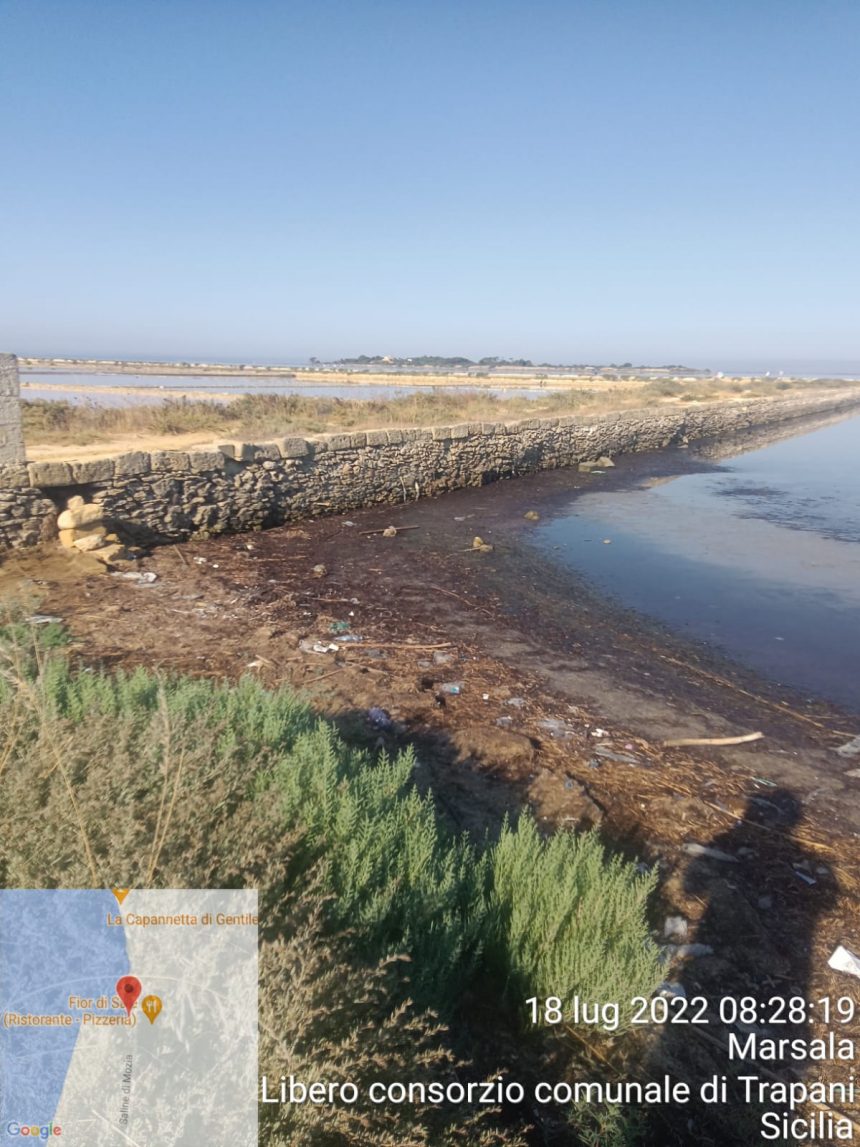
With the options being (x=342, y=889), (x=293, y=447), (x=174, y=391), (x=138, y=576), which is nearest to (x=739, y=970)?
(x=342, y=889)

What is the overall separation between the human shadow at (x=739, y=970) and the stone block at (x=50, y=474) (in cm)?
787

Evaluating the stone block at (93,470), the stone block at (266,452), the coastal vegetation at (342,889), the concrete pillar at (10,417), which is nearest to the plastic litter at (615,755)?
the coastal vegetation at (342,889)

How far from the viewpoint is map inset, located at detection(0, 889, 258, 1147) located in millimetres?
1488

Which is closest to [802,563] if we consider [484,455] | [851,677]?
[851,677]

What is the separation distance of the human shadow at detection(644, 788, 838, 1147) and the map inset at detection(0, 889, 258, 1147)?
1.54 meters

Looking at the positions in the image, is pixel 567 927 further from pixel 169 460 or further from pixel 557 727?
pixel 169 460

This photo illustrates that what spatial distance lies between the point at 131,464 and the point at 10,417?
146cm

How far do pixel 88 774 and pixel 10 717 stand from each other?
0.54 metres

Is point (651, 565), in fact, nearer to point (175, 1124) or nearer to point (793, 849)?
point (793, 849)

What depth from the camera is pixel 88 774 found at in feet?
7.70

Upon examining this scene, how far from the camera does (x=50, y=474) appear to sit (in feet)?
26.3

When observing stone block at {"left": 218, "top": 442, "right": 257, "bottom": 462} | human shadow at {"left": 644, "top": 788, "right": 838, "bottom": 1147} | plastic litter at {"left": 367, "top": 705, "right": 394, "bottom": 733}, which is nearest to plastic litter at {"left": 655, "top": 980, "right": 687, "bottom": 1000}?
human shadow at {"left": 644, "top": 788, "right": 838, "bottom": 1147}

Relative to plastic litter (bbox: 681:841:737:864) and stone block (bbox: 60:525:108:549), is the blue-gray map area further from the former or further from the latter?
stone block (bbox: 60:525:108:549)

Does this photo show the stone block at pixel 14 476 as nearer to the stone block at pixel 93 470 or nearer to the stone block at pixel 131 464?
the stone block at pixel 93 470
